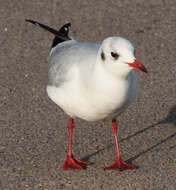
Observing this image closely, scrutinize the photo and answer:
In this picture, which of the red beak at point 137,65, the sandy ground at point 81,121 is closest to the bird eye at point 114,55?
the red beak at point 137,65

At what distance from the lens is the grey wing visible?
16.1 feet

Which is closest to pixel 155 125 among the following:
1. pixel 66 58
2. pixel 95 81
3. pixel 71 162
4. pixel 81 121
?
pixel 81 121

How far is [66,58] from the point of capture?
17.0 feet

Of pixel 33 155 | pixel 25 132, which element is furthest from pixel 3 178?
pixel 25 132

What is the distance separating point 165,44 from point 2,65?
8.06 feet

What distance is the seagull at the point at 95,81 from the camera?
164 inches

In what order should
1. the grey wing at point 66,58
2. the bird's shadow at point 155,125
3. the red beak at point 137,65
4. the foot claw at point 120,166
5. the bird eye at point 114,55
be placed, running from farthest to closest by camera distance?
1. the bird's shadow at point 155,125
2. the foot claw at point 120,166
3. the grey wing at point 66,58
4. the bird eye at point 114,55
5. the red beak at point 137,65

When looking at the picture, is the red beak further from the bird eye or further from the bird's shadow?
the bird's shadow

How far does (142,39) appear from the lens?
762 centimetres

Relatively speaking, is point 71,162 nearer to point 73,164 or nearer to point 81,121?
point 73,164

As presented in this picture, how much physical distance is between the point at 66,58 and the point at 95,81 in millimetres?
826

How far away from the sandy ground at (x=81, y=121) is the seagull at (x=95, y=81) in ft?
0.82

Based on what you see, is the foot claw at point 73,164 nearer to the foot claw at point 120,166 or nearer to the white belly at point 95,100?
the foot claw at point 120,166

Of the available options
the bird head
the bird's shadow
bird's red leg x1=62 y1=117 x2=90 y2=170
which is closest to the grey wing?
the bird head
